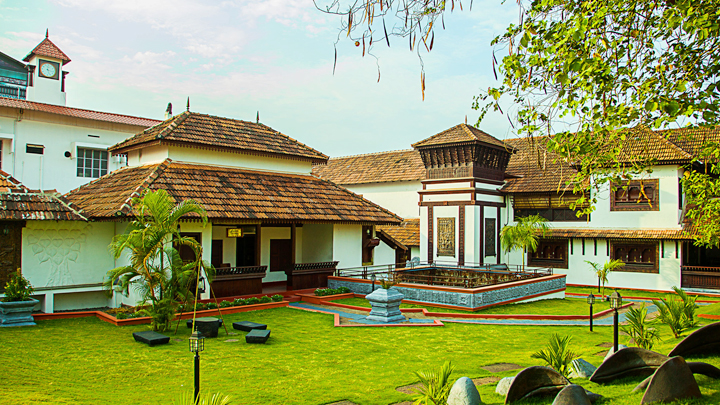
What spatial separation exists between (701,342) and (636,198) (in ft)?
58.0

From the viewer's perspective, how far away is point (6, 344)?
974 cm

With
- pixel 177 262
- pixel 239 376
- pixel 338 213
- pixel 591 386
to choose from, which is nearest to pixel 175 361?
pixel 239 376

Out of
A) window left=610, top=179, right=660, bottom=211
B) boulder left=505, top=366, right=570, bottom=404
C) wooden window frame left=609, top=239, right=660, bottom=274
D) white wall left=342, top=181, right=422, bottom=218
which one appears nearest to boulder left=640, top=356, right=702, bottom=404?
boulder left=505, top=366, right=570, bottom=404

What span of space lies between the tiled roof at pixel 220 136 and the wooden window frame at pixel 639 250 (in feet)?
46.7

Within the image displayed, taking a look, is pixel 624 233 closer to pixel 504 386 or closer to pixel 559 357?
pixel 559 357

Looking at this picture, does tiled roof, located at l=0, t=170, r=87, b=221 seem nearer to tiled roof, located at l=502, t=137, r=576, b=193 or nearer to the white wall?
the white wall

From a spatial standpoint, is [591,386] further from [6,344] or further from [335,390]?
[6,344]

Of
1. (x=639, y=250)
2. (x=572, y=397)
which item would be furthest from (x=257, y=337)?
(x=639, y=250)

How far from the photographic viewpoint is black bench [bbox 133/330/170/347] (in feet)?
32.7

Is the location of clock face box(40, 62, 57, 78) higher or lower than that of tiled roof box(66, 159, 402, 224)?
higher

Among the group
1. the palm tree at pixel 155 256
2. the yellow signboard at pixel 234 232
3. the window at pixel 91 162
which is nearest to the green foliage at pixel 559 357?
the palm tree at pixel 155 256

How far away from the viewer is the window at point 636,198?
2186 centimetres

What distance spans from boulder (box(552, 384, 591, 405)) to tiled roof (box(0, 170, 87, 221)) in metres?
13.1

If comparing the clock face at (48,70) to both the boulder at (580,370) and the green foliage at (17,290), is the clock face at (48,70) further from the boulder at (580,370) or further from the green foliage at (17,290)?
the boulder at (580,370)
